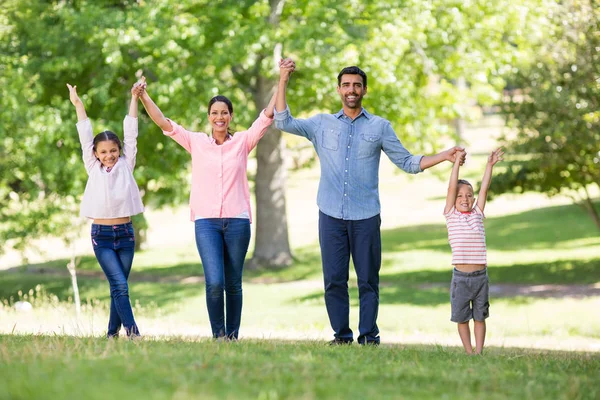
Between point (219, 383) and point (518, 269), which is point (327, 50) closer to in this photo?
point (518, 269)

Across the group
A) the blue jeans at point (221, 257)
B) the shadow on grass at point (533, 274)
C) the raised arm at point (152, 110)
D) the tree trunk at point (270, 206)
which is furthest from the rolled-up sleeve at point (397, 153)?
the tree trunk at point (270, 206)

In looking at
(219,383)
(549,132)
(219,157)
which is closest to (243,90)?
(549,132)

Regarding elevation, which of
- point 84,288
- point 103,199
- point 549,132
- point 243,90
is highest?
point 243,90

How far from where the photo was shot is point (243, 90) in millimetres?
23281

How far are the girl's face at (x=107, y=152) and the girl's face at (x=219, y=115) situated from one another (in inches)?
35.4

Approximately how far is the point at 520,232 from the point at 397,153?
24703 millimetres

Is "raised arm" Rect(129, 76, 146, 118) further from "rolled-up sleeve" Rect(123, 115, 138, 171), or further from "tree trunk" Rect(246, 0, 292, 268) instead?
"tree trunk" Rect(246, 0, 292, 268)

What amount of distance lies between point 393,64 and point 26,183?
865 centimetres

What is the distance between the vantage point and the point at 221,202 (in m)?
Answer: 8.09

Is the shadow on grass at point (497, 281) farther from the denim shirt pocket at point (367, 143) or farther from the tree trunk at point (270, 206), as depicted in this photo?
the denim shirt pocket at point (367, 143)

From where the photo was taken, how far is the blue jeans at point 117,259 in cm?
800

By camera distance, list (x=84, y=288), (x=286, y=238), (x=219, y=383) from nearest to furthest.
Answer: (x=219, y=383), (x=84, y=288), (x=286, y=238)

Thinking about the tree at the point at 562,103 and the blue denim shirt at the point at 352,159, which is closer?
the blue denim shirt at the point at 352,159

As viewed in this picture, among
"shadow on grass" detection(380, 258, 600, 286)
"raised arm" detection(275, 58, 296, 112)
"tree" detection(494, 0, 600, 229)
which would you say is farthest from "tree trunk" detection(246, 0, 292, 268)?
"raised arm" detection(275, 58, 296, 112)
